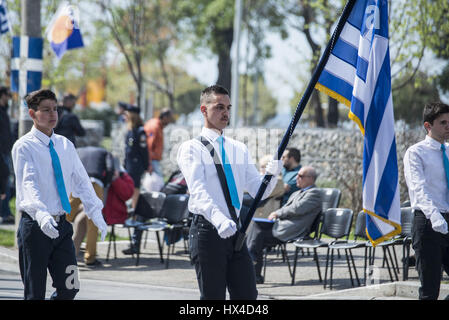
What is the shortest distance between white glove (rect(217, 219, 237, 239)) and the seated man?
15.4 ft

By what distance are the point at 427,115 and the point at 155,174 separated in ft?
25.9

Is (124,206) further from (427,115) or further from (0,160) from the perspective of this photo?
(427,115)

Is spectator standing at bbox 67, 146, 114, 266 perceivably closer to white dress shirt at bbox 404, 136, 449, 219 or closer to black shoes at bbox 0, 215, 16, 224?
black shoes at bbox 0, 215, 16, 224

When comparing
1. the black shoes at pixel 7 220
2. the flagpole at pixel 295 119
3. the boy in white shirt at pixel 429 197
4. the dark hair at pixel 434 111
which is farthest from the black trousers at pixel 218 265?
the black shoes at pixel 7 220

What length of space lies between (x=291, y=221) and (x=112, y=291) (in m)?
2.38

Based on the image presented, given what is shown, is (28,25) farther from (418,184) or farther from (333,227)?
(418,184)

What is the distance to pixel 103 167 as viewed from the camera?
10.8m

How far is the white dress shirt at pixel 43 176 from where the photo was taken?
215 inches

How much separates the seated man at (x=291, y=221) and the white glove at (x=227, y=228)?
4701 millimetres

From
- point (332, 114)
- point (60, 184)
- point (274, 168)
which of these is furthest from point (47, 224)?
point (332, 114)

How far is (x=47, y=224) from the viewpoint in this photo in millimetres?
5273
